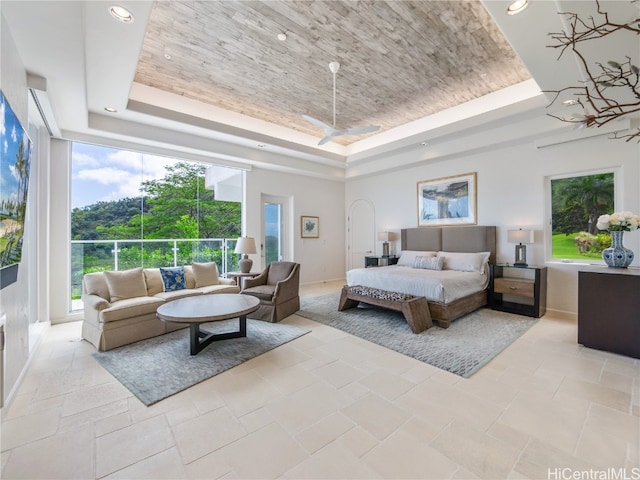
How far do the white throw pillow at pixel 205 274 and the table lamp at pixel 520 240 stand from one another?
4967 millimetres

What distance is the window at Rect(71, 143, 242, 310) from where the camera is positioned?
465cm

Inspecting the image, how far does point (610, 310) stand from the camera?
314 centimetres

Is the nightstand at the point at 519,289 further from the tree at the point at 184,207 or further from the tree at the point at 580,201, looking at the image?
the tree at the point at 184,207

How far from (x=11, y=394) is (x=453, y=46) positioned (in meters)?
5.43

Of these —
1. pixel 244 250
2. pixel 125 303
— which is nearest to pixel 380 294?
pixel 244 250

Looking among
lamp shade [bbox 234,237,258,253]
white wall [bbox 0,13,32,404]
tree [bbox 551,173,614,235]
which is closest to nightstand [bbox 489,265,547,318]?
tree [bbox 551,173,614,235]

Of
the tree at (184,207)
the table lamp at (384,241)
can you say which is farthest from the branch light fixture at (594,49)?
the tree at (184,207)

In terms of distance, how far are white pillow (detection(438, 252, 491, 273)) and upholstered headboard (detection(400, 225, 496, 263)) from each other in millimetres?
221

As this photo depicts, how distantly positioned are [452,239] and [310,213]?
341cm

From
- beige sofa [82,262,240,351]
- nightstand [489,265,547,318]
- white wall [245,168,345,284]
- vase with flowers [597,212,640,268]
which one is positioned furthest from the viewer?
white wall [245,168,345,284]

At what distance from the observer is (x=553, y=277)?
4738 millimetres

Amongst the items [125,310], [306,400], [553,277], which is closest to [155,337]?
[125,310]

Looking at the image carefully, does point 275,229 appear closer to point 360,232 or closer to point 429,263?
point 360,232

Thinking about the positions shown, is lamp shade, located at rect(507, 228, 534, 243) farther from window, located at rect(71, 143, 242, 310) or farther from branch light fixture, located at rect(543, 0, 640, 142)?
window, located at rect(71, 143, 242, 310)
